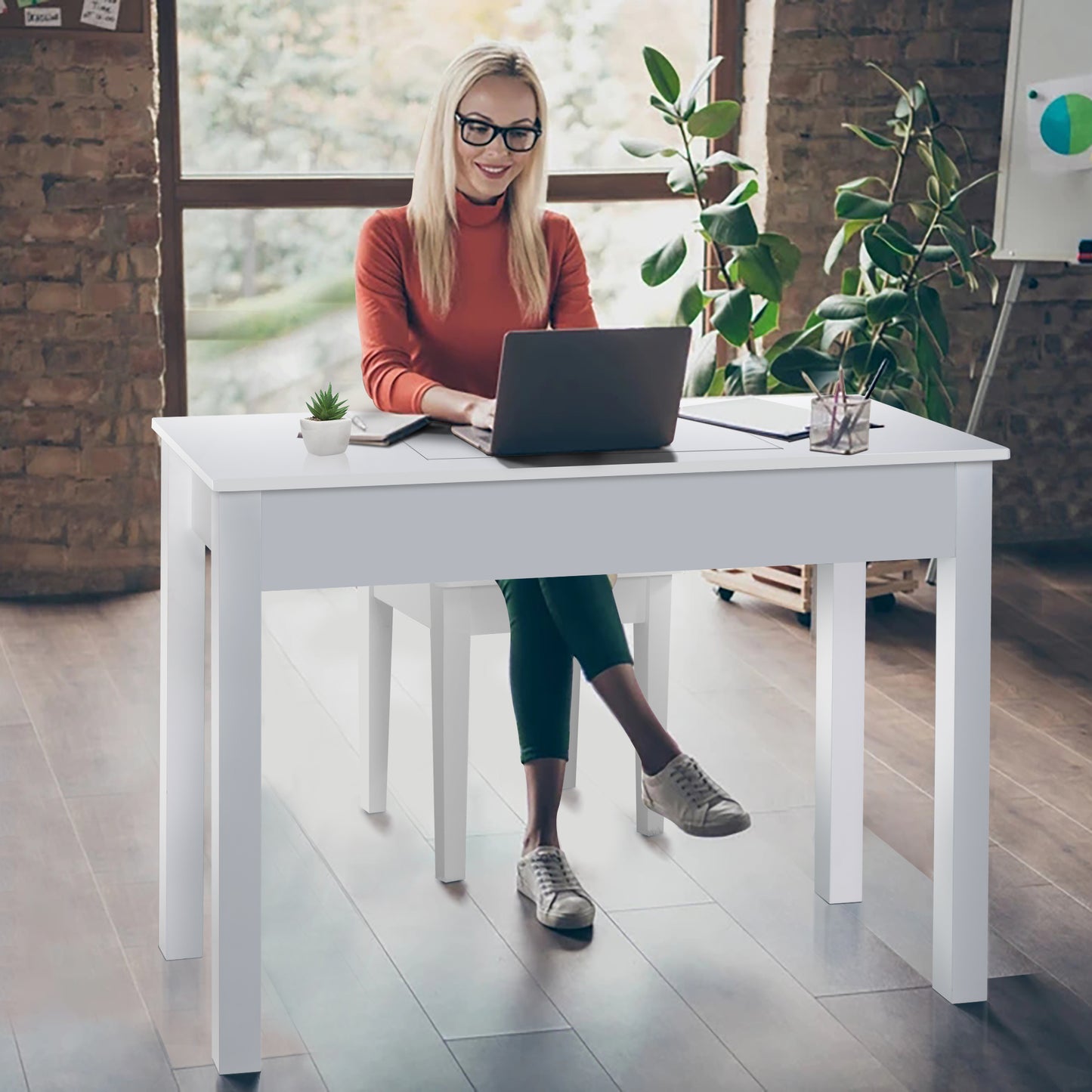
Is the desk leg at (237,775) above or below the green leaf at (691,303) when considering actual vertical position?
below

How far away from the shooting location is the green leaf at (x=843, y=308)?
164 inches

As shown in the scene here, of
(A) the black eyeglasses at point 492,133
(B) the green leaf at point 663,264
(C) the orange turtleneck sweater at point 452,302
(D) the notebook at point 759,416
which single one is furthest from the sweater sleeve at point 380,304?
(B) the green leaf at point 663,264

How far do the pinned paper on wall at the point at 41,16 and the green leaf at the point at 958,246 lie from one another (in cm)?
211

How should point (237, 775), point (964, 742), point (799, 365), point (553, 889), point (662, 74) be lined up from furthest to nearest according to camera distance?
1. point (662, 74)
2. point (799, 365)
3. point (553, 889)
4. point (964, 742)
5. point (237, 775)

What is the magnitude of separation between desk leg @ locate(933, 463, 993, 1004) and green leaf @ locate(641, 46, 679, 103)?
2.13 meters

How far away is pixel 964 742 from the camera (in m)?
2.37

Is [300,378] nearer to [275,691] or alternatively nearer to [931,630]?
[275,691]

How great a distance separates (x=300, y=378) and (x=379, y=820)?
202 cm

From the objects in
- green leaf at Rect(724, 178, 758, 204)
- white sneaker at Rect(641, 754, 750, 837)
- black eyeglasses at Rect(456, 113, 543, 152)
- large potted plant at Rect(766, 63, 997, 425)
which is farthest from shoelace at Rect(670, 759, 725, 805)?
green leaf at Rect(724, 178, 758, 204)

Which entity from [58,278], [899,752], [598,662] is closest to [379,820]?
[598,662]

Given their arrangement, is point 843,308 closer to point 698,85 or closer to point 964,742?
point 698,85

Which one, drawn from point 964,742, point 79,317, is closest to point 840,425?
point 964,742

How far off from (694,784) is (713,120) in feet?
6.83

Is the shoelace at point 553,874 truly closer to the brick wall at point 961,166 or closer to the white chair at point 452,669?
the white chair at point 452,669
